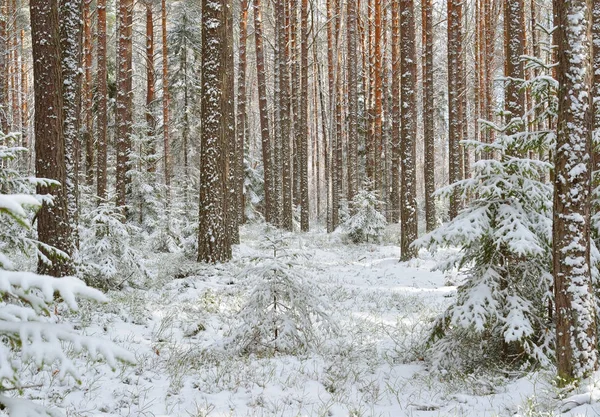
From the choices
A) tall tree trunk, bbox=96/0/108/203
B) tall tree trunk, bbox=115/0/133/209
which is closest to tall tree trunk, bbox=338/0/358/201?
tall tree trunk, bbox=115/0/133/209

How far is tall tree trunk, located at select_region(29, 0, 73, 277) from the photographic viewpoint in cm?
645

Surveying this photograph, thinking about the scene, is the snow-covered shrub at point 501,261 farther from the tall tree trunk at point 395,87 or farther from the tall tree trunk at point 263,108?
the tall tree trunk at point 263,108

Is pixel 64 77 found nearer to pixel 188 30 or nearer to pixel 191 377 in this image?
pixel 191 377

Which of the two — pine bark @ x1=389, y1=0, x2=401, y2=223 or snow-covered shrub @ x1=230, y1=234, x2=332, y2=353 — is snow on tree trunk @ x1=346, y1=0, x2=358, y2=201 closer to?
pine bark @ x1=389, y1=0, x2=401, y2=223

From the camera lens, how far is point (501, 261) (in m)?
5.18

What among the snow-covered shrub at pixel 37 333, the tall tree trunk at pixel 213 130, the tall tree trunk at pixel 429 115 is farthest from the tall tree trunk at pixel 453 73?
the snow-covered shrub at pixel 37 333

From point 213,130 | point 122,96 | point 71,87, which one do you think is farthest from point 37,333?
point 122,96

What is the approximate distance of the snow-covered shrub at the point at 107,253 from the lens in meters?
7.96

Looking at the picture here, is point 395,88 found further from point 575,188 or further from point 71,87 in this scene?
point 575,188

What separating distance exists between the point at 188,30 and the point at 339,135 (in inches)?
374

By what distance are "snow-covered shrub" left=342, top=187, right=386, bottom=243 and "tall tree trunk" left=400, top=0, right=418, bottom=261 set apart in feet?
13.7

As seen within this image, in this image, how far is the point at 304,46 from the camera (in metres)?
20.9

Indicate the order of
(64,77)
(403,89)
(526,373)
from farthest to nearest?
→ (403,89)
(64,77)
(526,373)

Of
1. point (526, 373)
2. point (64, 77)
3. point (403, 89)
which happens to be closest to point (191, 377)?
point (526, 373)
